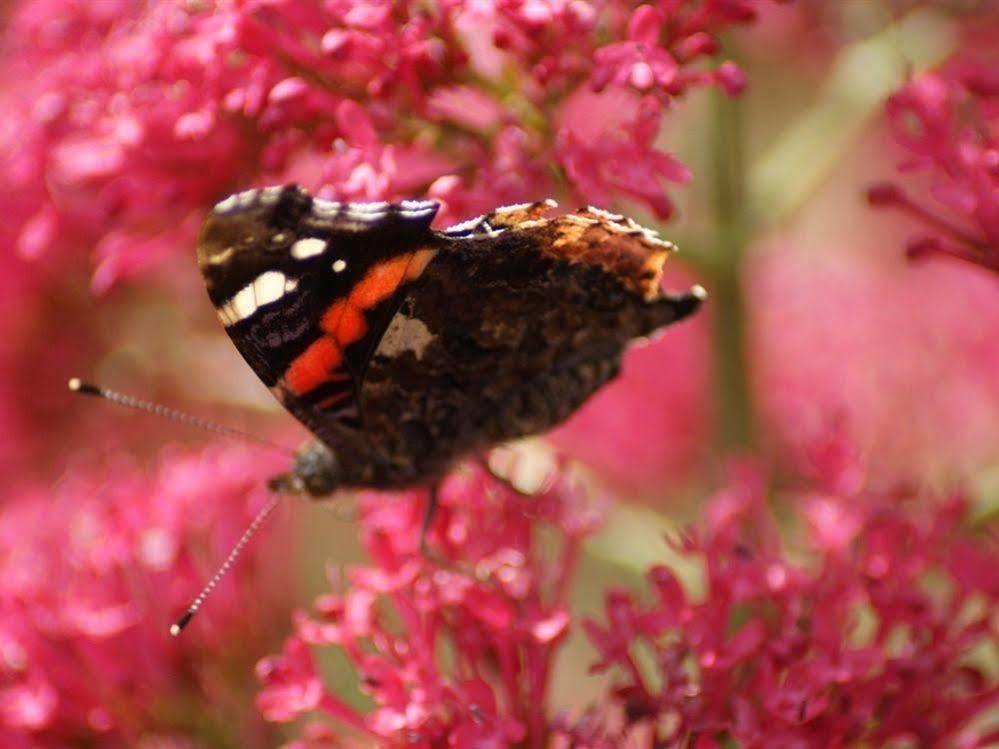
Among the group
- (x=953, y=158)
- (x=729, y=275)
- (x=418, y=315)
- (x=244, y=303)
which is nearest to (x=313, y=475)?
(x=418, y=315)

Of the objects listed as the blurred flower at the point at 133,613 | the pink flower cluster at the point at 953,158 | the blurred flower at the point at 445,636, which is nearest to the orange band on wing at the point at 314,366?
the blurred flower at the point at 445,636

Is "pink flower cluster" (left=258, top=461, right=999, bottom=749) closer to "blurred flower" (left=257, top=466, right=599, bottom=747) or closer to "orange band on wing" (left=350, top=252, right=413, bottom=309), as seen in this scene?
"blurred flower" (left=257, top=466, right=599, bottom=747)

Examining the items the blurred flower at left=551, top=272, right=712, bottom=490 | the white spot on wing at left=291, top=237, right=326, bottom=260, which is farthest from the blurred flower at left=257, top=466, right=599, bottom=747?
the blurred flower at left=551, top=272, right=712, bottom=490

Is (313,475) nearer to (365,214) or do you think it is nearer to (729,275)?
(365,214)

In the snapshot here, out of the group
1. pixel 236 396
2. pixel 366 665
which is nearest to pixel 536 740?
pixel 366 665

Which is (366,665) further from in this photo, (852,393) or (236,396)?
(852,393)

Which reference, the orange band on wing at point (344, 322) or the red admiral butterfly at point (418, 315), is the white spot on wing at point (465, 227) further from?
the orange band on wing at point (344, 322)
